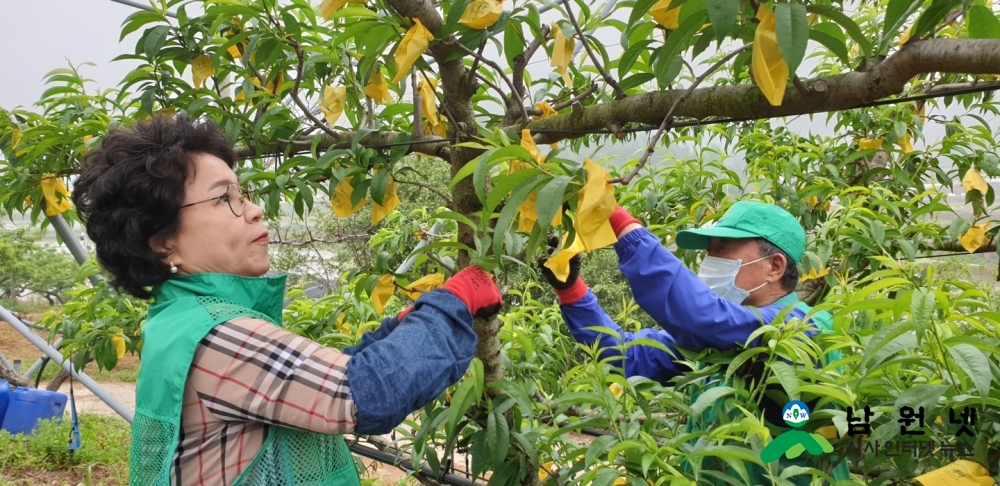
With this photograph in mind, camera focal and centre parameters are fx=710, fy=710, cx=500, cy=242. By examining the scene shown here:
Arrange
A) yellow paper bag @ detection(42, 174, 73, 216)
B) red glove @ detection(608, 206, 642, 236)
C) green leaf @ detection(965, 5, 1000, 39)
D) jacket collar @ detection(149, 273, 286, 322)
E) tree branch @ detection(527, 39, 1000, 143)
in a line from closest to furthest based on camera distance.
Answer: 1. tree branch @ detection(527, 39, 1000, 143)
2. green leaf @ detection(965, 5, 1000, 39)
3. jacket collar @ detection(149, 273, 286, 322)
4. red glove @ detection(608, 206, 642, 236)
5. yellow paper bag @ detection(42, 174, 73, 216)

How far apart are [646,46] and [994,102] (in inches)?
71.8

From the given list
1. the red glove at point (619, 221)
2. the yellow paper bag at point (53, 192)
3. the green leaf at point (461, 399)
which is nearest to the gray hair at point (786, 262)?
the red glove at point (619, 221)

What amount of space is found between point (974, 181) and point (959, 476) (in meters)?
1.59

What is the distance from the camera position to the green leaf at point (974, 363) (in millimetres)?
744

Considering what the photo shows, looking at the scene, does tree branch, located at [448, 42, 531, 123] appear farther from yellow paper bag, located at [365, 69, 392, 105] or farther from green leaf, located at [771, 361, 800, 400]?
green leaf, located at [771, 361, 800, 400]

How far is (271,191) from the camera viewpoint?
1459 millimetres

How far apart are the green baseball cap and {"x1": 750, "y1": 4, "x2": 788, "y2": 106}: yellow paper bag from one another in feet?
2.28

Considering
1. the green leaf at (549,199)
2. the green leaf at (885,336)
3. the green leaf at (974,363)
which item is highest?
the green leaf at (549,199)

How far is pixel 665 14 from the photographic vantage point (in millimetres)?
861

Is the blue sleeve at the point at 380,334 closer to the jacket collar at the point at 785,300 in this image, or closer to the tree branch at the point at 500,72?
the tree branch at the point at 500,72

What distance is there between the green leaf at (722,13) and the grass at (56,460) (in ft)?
13.2

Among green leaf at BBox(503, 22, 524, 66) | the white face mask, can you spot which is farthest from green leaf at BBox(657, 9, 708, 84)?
the white face mask

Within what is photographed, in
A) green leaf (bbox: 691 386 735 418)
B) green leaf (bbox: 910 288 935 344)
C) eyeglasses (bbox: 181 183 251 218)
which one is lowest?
green leaf (bbox: 691 386 735 418)

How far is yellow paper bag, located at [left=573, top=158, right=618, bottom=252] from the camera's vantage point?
76 cm
